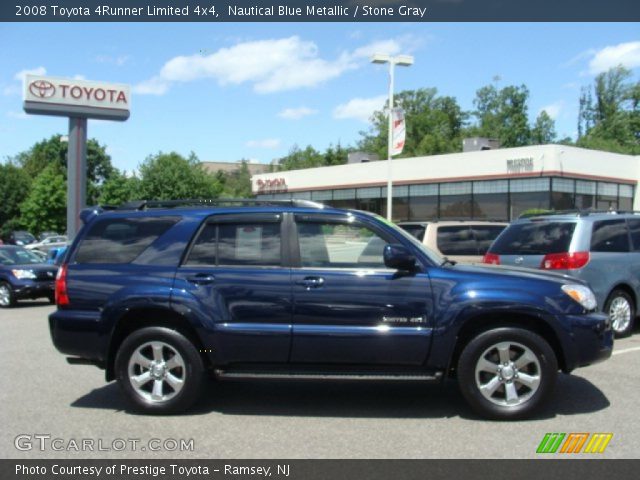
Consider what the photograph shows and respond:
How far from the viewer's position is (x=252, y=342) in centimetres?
562

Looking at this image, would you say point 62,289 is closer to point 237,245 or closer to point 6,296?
point 237,245

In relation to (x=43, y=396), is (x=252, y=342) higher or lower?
higher

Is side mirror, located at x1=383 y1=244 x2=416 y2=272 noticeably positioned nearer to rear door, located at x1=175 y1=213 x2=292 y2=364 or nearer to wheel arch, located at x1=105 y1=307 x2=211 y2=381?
rear door, located at x1=175 y1=213 x2=292 y2=364

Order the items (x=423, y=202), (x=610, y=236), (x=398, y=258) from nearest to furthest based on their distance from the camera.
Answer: (x=398, y=258) → (x=610, y=236) → (x=423, y=202)

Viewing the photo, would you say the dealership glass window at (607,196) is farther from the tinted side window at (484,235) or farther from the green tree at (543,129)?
the green tree at (543,129)

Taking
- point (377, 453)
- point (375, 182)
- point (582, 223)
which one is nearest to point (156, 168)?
point (375, 182)

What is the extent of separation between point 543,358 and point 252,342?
8.16ft

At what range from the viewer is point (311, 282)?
5.62 metres

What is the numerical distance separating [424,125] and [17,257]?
75272 mm

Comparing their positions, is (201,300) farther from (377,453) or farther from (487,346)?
(487,346)

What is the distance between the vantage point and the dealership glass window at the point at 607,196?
34.9 meters

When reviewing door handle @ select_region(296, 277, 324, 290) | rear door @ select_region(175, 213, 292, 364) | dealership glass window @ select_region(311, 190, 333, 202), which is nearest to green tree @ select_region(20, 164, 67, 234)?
dealership glass window @ select_region(311, 190, 333, 202)

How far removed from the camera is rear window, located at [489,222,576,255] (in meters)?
9.07
